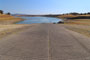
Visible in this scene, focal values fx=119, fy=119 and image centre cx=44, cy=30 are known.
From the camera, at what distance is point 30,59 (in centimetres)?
550

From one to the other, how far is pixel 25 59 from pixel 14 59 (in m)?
0.50

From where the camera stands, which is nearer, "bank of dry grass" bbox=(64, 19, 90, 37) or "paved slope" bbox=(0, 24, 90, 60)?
"paved slope" bbox=(0, 24, 90, 60)

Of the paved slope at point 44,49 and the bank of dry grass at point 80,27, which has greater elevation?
the paved slope at point 44,49

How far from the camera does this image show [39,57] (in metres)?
5.77

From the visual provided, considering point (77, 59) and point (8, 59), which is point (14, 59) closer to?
point (8, 59)

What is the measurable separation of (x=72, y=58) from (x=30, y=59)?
199cm

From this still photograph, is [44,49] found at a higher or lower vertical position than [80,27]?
higher

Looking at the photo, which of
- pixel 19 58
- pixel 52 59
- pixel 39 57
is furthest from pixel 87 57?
pixel 19 58

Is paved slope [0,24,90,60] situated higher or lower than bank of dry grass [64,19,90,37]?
higher

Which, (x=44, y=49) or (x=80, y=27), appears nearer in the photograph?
(x=44, y=49)

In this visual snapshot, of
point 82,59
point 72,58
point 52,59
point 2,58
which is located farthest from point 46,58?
point 2,58

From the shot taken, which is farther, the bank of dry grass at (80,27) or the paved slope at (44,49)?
the bank of dry grass at (80,27)

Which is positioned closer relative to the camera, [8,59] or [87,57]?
[8,59]

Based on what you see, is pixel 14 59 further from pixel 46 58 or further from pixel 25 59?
pixel 46 58
